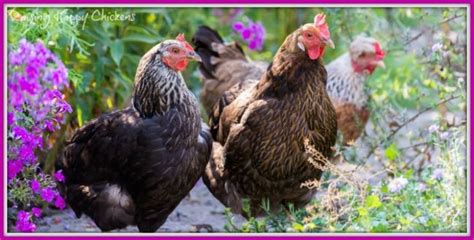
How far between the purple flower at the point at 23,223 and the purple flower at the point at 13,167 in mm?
203

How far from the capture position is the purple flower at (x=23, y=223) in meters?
4.11

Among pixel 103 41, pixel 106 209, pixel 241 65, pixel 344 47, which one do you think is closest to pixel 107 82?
pixel 103 41

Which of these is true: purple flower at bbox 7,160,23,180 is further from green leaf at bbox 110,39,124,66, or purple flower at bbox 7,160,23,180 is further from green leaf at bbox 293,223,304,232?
green leaf at bbox 293,223,304,232

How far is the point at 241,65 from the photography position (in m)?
5.38

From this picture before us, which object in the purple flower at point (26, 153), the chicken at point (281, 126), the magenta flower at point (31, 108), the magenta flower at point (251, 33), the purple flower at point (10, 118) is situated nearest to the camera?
the magenta flower at point (31, 108)

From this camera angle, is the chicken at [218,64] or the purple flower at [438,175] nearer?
the purple flower at [438,175]

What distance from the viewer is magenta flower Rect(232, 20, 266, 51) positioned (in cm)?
577

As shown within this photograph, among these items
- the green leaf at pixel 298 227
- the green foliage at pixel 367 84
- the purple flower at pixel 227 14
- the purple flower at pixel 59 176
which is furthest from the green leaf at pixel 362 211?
the purple flower at pixel 227 14

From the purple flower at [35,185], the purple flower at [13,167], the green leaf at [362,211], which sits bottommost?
the green leaf at [362,211]

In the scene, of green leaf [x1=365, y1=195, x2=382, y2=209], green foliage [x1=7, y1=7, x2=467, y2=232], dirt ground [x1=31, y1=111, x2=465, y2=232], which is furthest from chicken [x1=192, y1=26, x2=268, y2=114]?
green leaf [x1=365, y1=195, x2=382, y2=209]

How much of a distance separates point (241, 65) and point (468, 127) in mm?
1511

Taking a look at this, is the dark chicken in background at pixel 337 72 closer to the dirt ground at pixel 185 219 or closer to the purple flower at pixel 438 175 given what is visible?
the dirt ground at pixel 185 219

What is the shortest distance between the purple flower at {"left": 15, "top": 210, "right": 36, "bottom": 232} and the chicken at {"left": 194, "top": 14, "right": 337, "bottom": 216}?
0.96 metres

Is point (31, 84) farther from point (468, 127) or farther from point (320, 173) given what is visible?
point (468, 127)
